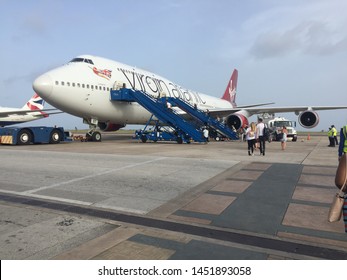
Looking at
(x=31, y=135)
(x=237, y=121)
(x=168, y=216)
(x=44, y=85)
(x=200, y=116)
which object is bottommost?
(x=168, y=216)

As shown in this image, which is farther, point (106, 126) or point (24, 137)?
point (106, 126)

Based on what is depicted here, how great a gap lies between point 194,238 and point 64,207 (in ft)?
7.85

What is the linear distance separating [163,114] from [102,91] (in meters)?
4.28

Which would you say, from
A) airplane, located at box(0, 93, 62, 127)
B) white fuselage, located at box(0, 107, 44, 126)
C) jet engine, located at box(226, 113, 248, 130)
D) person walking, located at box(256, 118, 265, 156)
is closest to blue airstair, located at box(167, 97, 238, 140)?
jet engine, located at box(226, 113, 248, 130)

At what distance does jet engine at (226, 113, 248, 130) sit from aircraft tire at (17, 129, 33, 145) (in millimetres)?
14778

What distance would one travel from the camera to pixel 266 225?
4.01 meters

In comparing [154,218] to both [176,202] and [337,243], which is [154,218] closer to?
[176,202]

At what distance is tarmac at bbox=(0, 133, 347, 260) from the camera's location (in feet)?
10.4

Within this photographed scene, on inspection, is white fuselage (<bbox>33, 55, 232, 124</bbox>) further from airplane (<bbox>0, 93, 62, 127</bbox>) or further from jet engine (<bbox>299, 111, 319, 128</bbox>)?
Answer: airplane (<bbox>0, 93, 62, 127</bbox>)

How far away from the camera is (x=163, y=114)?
19.9m

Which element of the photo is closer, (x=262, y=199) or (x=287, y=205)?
(x=287, y=205)

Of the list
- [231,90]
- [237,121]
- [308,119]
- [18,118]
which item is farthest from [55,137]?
[231,90]

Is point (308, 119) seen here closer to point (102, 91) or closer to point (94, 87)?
point (102, 91)

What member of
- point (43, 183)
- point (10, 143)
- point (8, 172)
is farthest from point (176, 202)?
point (10, 143)
